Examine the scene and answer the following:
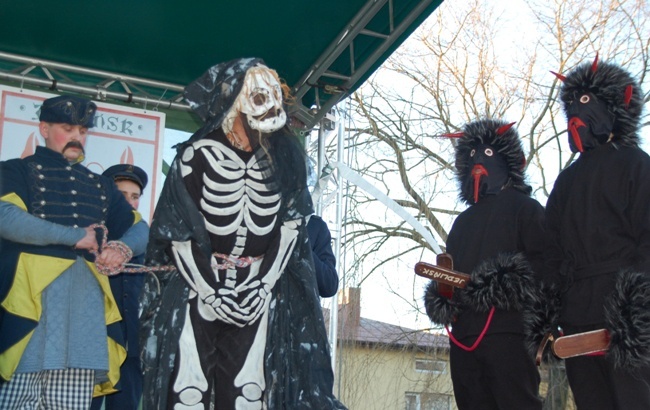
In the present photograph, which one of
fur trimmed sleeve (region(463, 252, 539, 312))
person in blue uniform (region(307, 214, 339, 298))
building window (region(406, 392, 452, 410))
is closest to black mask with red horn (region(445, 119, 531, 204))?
fur trimmed sleeve (region(463, 252, 539, 312))

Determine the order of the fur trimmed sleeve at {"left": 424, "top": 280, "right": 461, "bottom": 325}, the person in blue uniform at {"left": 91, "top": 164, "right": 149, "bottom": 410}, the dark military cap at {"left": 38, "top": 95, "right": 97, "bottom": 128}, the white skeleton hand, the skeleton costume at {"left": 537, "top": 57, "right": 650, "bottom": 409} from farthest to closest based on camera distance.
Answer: the person in blue uniform at {"left": 91, "top": 164, "right": 149, "bottom": 410} < the fur trimmed sleeve at {"left": 424, "top": 280, "right": 461, "bottom": 325} < the dark military cap at {"left": 38, "top": 95, "right": 97, "bottom": 128} < the skeleton costume at {"left": 537, "top": 57, "right": 650, "bottom": 409} < the white skeleton hand

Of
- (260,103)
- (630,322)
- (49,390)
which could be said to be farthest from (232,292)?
(630,322)

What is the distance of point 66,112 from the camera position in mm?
4238

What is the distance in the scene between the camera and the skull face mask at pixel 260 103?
3.74m

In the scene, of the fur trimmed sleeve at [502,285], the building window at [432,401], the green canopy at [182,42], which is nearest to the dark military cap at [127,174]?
the green canopy at [182,42]

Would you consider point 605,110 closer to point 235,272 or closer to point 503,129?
point 503,129

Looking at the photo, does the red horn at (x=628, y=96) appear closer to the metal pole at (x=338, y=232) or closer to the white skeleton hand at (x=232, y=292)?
the white skeleton hand at (x=232, y=292)

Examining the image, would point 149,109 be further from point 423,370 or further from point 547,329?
point 423,370

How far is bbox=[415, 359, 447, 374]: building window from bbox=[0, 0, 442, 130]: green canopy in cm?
885

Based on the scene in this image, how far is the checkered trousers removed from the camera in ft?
12.4

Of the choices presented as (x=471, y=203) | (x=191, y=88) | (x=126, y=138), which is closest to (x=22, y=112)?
(x=126, y=138)

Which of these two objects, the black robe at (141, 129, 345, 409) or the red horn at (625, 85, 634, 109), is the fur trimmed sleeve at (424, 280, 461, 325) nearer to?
the black robe at (141, 129, 345, 409)

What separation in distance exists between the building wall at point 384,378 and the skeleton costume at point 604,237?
930 cm

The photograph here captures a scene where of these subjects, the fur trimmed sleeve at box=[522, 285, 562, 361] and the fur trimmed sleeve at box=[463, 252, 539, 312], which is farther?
the fur trimmed sleeve at box=[463, 252, 539, 312]
